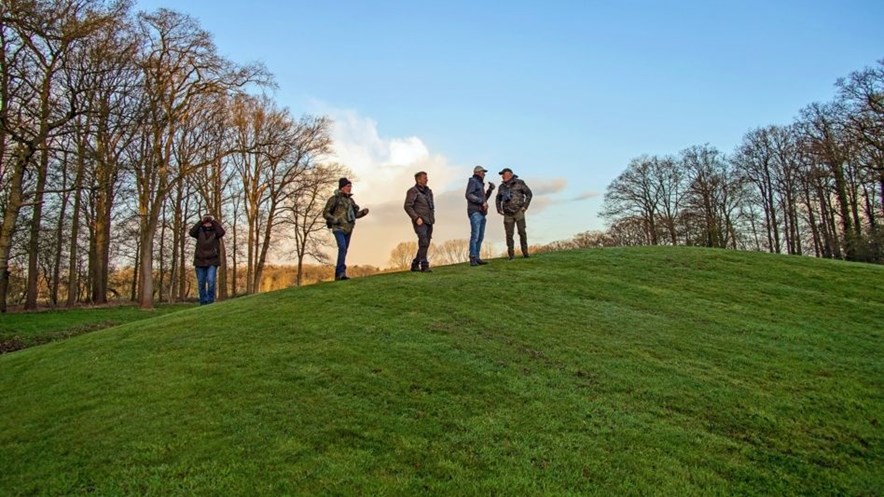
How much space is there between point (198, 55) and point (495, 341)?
25035 millimetres

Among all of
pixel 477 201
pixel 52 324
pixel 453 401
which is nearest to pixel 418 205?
pixel 477 201

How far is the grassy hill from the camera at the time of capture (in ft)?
14.7

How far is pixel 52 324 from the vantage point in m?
19.9

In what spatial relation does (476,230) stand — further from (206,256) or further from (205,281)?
(205,281)

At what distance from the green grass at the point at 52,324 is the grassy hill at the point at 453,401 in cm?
837

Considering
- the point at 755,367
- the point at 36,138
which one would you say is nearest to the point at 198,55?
the point at 36,138

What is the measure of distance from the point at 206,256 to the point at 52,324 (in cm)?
955

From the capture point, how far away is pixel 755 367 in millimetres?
7617

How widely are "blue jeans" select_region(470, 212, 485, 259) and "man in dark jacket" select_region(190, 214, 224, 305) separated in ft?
23.4

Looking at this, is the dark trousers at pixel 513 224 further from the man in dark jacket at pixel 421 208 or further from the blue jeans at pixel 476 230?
the man in dark jacket at pixel 421 208

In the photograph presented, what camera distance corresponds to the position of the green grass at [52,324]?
16.4m

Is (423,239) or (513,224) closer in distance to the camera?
(423,239)

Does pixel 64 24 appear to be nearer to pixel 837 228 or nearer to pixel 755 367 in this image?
pixel 755 367

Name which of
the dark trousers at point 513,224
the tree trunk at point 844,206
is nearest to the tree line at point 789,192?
the tree trunk at point 844,206
